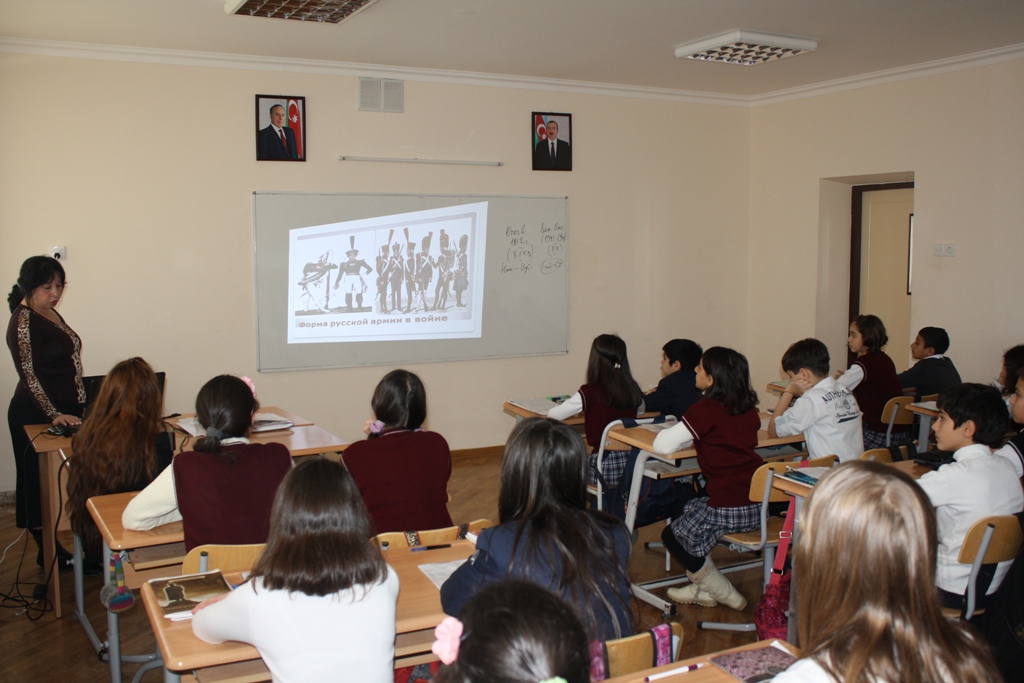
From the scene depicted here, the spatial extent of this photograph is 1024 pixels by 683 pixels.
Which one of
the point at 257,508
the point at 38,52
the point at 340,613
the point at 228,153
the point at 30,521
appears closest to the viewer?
the point at 340,613

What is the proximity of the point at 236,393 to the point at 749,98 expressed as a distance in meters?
5.96

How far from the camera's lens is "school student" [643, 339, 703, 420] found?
4.65 m

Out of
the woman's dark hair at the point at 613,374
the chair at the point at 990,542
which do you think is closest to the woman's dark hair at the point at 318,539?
the chair at the point at 990,542

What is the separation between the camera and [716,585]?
149 inches

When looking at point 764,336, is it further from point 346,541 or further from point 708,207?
point 346,541

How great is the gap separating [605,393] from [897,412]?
193 cm

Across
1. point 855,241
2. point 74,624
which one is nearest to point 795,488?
point 74,624

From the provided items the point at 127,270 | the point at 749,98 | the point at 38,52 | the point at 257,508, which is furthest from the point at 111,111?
the point at 749,98

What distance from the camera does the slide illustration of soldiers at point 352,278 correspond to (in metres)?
6.06

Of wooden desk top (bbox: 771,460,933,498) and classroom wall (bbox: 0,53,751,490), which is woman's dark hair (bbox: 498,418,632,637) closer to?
wooden desk top (bbox: 771,460,933,498)

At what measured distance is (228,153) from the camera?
5648 mm

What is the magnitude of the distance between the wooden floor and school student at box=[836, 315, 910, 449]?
1.34 m

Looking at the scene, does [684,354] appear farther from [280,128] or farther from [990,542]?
[280,128]

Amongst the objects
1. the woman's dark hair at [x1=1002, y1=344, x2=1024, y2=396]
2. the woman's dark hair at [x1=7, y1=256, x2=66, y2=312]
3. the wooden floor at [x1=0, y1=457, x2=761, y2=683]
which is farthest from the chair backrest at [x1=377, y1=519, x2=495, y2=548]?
the woman's dark hair at [x1=1002, y1=344, x2=1024, y2=396]
